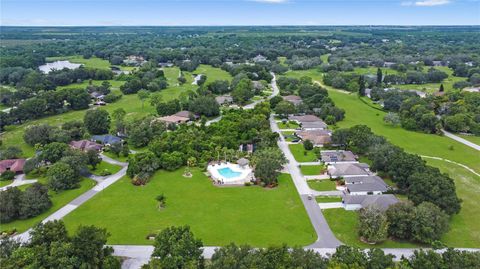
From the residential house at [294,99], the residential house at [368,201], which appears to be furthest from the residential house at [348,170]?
the residential house at [294,99]

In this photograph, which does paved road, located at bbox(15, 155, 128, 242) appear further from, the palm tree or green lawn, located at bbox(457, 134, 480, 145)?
green lawn, located at bbox(457, 134, 480, 145)

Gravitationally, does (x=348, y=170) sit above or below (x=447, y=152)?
above

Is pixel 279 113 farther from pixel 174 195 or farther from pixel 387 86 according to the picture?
pixel 387 86

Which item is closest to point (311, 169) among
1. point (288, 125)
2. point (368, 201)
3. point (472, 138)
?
point (368, 201)

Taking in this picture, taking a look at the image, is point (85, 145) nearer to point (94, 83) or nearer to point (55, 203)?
point (55, 203)

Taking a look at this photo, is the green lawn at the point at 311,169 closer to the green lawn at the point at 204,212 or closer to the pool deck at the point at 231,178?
the green lawn at the point at 204,212

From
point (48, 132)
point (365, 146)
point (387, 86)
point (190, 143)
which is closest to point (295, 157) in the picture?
point (365, 146)
